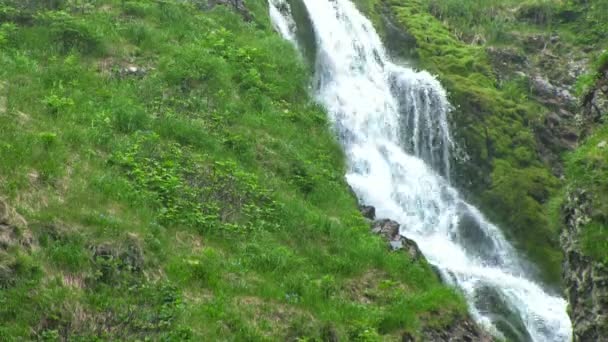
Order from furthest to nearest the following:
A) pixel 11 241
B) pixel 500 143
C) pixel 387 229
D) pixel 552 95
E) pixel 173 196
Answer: pixel 552 95, pixel 500 143, pixel 387 229, pixel 173 196, pixel 11 241

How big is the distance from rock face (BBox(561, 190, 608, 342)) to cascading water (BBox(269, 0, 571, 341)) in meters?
3.81

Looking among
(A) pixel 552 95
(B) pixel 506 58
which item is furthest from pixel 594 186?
(B) pixel 506 58

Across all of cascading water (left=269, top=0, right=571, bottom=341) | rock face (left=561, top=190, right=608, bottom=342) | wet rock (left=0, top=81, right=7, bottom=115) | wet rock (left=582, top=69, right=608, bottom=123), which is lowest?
cascading water (left=269, top=0, right=571, bottom=341)

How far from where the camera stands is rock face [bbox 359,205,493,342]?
11.1m

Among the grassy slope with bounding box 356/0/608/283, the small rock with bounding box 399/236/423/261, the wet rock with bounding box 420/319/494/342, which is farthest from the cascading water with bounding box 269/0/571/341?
the wet rock with bounding box 420/319/494/342

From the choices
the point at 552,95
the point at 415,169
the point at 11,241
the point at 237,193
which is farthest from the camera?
the point at 552,95

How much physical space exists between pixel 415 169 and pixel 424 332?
951cm

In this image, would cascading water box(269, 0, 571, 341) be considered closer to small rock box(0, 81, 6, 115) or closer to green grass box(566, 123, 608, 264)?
green grass box(566, 123, 608, 264)

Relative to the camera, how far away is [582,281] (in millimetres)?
9539

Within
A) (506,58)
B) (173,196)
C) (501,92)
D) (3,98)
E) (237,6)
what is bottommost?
(501,92)

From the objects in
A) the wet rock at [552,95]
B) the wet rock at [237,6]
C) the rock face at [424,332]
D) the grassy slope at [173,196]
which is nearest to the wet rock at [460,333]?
the rock face at [424,332]

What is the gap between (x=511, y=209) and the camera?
1970 centimetres

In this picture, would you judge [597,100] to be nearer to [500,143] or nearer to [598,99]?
[598,99]

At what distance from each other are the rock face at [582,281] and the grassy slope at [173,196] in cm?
248
